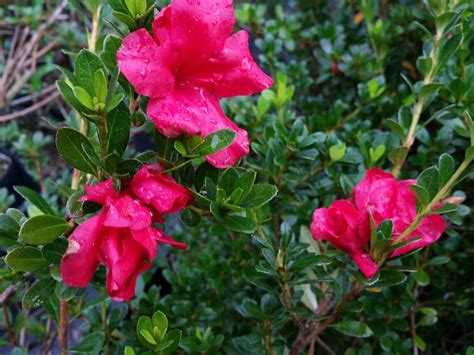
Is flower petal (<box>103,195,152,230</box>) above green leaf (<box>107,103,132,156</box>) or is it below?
below

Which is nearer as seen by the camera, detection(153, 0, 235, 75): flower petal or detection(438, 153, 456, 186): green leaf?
detection(153, 0, 235, 75): flower petal

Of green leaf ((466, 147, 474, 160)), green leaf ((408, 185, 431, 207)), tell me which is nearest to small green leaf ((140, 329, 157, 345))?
green leaf ((408, 185, 431, 207))

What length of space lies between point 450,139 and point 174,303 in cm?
76

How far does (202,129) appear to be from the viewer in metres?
0.74

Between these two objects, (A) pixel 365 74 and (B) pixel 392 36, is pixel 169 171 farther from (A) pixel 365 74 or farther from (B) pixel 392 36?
(B) pixel 392 36

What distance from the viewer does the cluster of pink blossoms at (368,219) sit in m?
0.90

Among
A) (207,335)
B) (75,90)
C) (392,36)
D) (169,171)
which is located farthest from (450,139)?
(75,90)

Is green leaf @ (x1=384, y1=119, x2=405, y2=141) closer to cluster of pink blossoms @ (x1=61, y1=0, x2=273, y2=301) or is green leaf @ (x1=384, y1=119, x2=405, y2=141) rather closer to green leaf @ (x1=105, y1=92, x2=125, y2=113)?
cluster of pink blossoms @ (x1=61, y1=0, x2=273, y2=301)

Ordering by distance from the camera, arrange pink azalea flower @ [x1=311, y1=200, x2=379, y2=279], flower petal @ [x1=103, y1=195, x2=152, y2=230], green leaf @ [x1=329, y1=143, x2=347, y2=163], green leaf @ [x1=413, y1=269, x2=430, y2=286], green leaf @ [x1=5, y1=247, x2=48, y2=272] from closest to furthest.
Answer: flower petal @ [x1=103, y1=195, x2=152, y2=230] < green leaf @ [x1=5, y1=247, x2=48, y2=272] < pink azalea flower @ [x1=311, y1=200, x2=379, y2=279] < green leaf @ [x1=329, y1=143, x2=347, y2=163] < green leaf @ [x1=413, y1=269, x2=430, y2=286]

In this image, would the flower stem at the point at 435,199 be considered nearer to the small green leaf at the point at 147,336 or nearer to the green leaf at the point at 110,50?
the small green leaf at the point at 147,336

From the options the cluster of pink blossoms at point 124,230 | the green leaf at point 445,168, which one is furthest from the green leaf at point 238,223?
the green leaf at point 445,168

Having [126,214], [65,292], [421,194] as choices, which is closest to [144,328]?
[65,292]

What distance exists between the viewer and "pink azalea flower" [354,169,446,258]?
0.91 m

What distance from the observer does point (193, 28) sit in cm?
71
